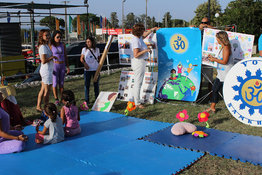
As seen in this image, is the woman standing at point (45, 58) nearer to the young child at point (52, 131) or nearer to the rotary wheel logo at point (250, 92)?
the young child at point (52, 131)

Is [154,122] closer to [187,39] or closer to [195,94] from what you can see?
[195,94]

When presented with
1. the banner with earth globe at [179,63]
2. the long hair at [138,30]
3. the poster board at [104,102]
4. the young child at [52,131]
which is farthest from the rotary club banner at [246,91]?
the young child at [52,131]

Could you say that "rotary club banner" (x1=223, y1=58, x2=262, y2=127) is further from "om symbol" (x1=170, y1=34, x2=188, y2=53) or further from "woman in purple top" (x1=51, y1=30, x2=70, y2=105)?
"woman in purple top" (x1=51, y1=30, x2=70, y2=105)

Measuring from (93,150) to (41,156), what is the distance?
2.64ft

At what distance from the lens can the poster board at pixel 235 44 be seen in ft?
21.8

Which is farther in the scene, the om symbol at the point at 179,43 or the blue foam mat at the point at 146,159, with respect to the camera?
the om symbol at the point at 179,43

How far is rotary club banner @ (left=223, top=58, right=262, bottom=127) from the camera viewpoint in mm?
5602

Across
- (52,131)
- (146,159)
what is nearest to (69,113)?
(52,131)

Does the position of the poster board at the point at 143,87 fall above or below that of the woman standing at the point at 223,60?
below

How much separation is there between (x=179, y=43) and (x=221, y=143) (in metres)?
3.41

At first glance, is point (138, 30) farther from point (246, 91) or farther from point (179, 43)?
point (246, 91)

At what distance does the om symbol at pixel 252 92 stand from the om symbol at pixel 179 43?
2.12m

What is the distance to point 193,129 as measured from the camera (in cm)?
527

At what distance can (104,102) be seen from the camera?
7371mm
